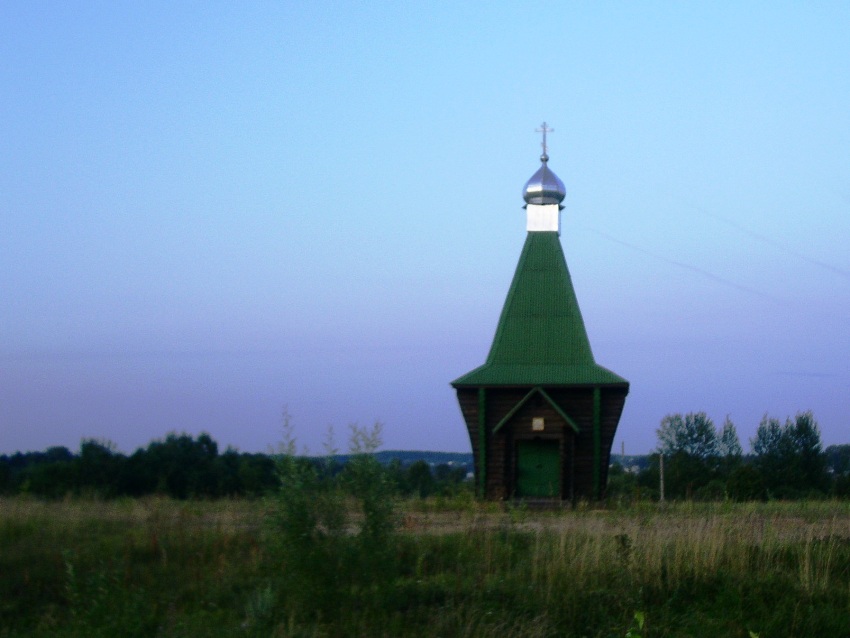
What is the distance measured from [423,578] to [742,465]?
27.0 metres

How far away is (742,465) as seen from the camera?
120ft

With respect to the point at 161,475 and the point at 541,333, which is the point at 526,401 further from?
the point at 161,475

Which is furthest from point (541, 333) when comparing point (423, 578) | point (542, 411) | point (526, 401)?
point (423, 578)

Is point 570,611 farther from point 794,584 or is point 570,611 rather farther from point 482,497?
point 482,497

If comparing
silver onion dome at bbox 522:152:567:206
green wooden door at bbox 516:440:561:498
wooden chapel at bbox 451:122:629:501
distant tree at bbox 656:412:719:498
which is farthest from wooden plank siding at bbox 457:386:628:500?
distant tree at bbox 656:412:719:498

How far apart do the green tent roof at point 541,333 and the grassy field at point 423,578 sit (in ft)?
28.8

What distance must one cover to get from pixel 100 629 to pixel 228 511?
6.52 metres

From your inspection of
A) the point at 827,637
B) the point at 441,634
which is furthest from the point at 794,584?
the point at 441,634

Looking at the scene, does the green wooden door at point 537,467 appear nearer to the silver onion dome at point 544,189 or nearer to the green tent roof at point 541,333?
the green tent roof at point 541,333

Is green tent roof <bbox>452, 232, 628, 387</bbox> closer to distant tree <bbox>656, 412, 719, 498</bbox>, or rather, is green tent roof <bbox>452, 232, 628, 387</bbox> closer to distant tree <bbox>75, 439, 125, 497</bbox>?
distant tree <bbox>75, 439, 125, 497</bbox>

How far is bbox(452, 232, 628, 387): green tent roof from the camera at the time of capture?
23.9m

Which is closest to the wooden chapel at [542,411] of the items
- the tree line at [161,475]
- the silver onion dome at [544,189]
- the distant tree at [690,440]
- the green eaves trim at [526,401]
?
the green eaves trim at [526,401]

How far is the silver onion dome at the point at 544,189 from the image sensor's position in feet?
84.9

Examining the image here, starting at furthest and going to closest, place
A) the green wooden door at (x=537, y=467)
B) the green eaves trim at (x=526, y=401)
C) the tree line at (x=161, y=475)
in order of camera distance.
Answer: the green wooden door at (x=537, y=467) < the green eaves trim at (x=526, y=401) < the tree line at (x=161, y=475)
